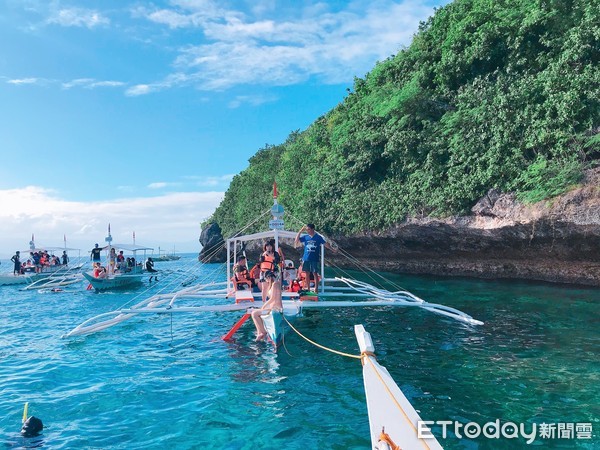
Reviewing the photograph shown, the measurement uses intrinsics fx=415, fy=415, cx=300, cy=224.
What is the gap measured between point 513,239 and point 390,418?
18.5 meters

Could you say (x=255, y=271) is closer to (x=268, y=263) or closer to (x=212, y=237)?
(x=268, y=263)

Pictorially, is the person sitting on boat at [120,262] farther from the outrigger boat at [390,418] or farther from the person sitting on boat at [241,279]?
the outrigger boat at [390,418]

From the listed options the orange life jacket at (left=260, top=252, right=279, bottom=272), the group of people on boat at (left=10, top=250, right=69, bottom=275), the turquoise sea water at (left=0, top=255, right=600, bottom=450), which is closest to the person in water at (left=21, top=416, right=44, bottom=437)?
the turquoise sea water at (left=0, top=255, right=600, bottom=450)

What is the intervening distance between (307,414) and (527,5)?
74.8 feet

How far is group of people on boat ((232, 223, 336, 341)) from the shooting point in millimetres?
11683

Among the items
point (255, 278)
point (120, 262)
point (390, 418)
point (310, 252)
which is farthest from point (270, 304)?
point (120, 262)

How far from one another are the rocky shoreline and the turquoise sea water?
3.62 metres

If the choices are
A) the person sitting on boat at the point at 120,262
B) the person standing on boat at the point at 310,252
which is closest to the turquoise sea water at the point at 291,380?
the person standing on boat at the point at 310,252

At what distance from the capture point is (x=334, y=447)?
6273 millimetres

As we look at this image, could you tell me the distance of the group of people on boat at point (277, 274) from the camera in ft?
38.3

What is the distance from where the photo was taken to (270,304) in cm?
1145

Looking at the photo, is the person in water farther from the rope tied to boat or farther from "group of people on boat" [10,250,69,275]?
"group of people on boat" [10,250,69,275]

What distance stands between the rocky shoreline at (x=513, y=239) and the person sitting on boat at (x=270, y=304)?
42.3 feet

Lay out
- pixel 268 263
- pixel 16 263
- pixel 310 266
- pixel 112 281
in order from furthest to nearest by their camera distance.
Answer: pixel 16 263, pixel 112 281, pixel 310 266, pixel 268 263
